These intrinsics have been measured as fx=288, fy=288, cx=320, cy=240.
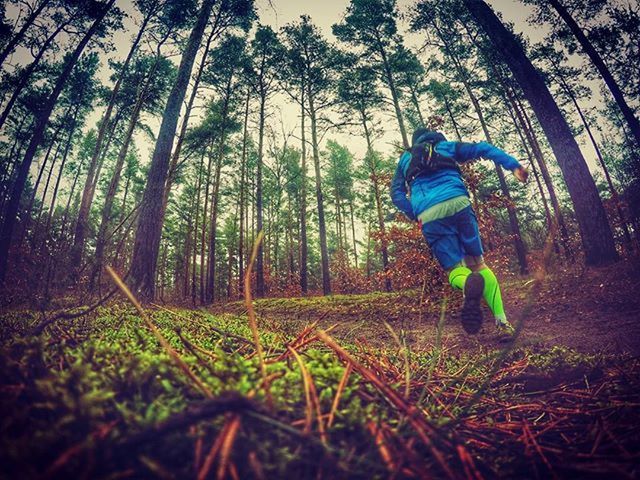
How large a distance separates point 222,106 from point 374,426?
19.0 metres

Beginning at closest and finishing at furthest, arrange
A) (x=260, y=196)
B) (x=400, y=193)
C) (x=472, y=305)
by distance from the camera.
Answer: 1. (x=472, y=305)
2. (x=400, y=193)
3. (x=260, y=196)

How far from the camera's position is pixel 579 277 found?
4.70 meters

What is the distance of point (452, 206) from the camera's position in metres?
2.93

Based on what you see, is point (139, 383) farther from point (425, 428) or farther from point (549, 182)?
point (549, 182)

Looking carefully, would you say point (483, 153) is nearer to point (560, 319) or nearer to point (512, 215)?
point (560, 319)

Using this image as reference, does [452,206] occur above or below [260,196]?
below

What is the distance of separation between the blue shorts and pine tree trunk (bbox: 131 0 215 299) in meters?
3.84

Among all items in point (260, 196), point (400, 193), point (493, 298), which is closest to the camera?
point (493, 298)

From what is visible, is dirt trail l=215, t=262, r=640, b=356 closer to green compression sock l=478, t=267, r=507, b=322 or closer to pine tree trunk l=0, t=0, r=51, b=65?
green compression sock l=478, t=267, r=507, b=322

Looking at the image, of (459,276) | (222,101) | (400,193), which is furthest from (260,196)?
(459,276)

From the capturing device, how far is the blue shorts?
2978 mm

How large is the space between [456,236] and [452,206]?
0.34 meters

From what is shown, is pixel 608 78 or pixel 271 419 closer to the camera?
pixel 271 419

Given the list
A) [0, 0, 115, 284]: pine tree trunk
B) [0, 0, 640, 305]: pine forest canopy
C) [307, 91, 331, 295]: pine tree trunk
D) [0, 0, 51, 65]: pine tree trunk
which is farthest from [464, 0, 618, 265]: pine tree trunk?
[0, 0, 51, 65]: pine tree trunk
